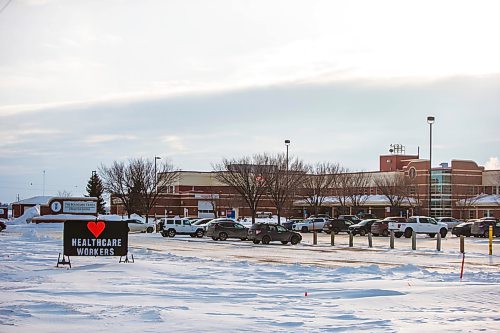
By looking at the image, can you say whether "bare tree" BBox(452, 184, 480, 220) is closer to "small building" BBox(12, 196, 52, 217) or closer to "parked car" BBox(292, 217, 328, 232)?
"parked car" BBox(292, 217, 328, 232)

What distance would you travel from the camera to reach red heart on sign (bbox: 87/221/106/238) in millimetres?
22516

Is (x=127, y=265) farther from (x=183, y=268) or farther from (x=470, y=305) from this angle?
(x=470, y=305)

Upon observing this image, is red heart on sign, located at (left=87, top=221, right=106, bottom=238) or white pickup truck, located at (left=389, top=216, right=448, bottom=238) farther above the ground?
red heart on sign, located at (left=87, top=221, right=106, bottom=238)

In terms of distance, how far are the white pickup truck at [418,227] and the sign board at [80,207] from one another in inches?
1352

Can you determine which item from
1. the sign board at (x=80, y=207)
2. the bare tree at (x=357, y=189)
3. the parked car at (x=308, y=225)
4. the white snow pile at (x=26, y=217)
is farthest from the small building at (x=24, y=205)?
the parked car at (x=308, y=225)

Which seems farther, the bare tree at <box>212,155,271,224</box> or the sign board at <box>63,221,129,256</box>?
the bare tree at <box>212,155,271,224</box>

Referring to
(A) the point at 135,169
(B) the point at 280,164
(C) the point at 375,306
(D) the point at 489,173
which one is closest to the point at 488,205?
(D) the point at 489,173

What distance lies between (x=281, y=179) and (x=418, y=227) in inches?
832

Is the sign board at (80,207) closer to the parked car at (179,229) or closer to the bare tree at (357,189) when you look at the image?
the parked car at (179,229)

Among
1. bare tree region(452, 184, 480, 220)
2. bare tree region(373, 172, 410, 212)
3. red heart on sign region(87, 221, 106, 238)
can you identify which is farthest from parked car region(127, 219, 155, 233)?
bare tree region(452, 184, 480, 220)

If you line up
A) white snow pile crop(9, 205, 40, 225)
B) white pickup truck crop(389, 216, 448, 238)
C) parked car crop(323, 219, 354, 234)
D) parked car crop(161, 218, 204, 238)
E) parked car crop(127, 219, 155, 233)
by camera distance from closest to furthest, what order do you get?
1. white pickup truck crop(389, 216, 448, 238)
2. parked car crop(161, 218, 204, 238)
3. parked car crop(323, 219, 354, 234)
4. parked car crop(127, 219, 155, 233)
5. white snow pile crop(9, 205, 40, 225)

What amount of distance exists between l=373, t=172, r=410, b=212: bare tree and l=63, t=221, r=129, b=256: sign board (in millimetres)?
75499

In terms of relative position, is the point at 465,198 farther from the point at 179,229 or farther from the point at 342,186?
the point at 179,229

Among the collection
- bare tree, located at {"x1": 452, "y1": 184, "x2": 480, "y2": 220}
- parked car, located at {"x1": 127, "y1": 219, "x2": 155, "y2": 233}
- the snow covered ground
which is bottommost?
parked car, located at {"x1": 127, "y1": 219, "x2": 155, "y2": 233}
